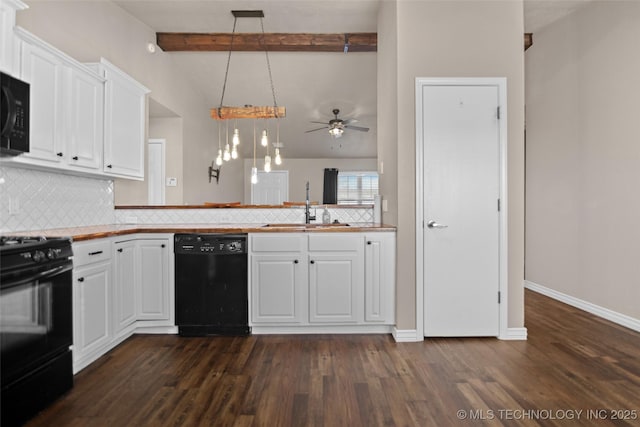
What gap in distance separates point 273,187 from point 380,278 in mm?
6768

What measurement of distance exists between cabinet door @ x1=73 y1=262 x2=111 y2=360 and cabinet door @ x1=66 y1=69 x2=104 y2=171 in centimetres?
81

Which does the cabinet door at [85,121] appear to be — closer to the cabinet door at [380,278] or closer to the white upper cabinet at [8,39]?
the white upper cabinet at [8,39]

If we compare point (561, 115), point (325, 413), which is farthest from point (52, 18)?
point (561, 115)

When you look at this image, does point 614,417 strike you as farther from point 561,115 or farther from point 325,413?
point 561,115

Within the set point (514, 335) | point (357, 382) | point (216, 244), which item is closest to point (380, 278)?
point (357, 382)

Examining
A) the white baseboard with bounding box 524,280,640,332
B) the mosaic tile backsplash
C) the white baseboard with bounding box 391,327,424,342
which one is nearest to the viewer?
the mosaic tile backsplash

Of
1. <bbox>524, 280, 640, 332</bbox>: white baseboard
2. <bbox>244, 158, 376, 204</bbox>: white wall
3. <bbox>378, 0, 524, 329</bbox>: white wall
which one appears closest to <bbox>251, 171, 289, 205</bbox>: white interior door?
<bbox>244, 158, 376, 204</bbox>: white wall

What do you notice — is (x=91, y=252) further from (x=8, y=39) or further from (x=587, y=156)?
(x=587, y=156)

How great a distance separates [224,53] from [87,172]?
3268 mm

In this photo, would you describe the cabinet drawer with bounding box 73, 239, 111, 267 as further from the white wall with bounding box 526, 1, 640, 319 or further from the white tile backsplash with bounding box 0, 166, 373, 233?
the white wall with bounding box 526, 1, 640, 319

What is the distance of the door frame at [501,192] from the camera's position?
2902mm

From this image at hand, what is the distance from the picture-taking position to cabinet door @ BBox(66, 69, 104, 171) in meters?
2.60

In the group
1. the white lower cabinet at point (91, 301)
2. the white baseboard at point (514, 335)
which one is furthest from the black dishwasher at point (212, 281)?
the white baseboard at point (514, 335)

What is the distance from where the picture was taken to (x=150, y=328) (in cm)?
302
